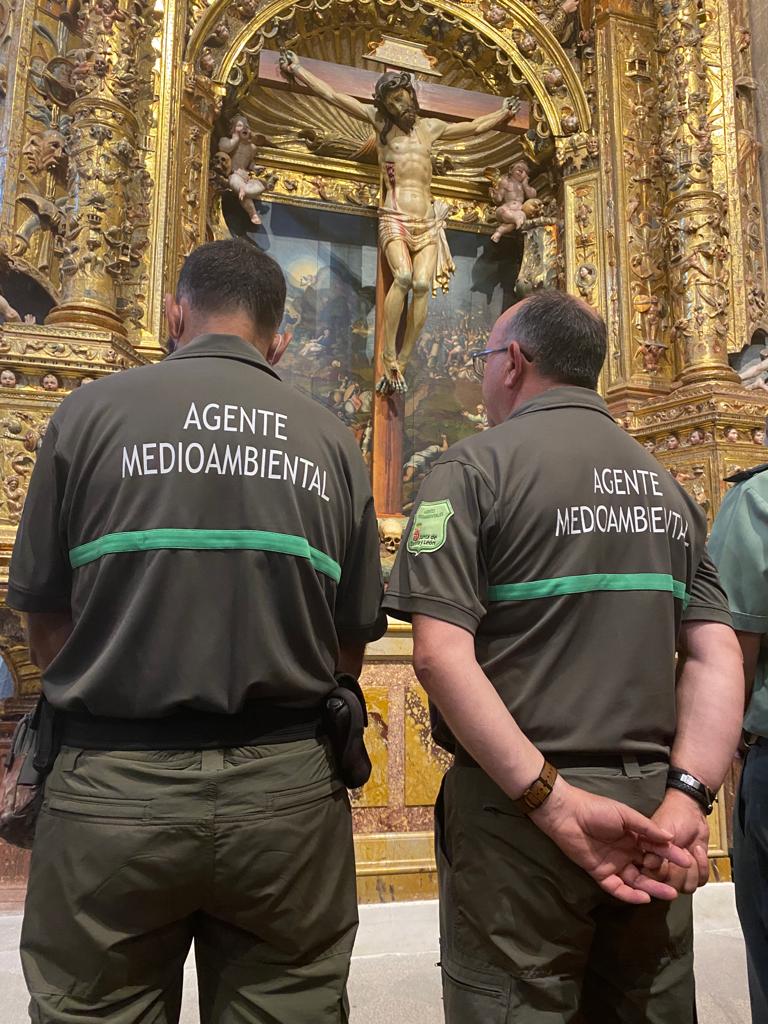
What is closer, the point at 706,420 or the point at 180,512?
the point at 180,512

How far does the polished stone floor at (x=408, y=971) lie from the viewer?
2.67 metres

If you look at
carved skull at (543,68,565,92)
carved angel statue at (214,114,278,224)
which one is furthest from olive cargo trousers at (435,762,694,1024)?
carved skull at (543,68,565,92)

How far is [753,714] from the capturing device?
6.31 ft

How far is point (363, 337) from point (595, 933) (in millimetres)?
5485

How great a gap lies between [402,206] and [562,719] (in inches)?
206

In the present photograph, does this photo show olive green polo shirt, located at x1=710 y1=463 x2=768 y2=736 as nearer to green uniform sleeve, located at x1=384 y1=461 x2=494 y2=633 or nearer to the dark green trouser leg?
the dark green trouser leg

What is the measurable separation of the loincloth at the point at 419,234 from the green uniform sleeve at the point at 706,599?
461 centimetres

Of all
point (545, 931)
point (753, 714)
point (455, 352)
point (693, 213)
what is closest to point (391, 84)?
point (455, 352)

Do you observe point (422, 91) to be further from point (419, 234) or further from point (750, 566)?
point (750, 566)

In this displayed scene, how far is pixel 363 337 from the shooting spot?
6559mm

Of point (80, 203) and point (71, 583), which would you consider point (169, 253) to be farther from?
point (71, 583)

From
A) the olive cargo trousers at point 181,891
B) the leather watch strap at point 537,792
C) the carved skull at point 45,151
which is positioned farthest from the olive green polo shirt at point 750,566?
the carved skull at point 45,151

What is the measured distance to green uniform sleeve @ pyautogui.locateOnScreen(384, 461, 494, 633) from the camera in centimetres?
145

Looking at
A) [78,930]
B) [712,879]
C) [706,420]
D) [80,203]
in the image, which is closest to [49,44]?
[80,203]
